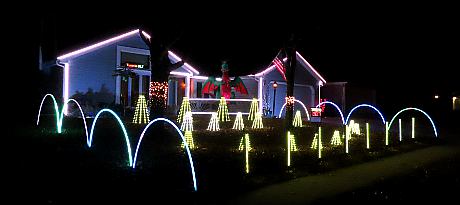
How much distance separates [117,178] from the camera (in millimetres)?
7258

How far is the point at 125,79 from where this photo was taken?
778 inches

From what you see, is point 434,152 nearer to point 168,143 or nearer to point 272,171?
point 272,171

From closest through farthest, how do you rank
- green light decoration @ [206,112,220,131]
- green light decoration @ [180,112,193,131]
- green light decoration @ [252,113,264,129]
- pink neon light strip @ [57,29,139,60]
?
1. green light decoration @ [180,112,193,131]
2. green light decoration @ [206,112,220,131]
3. green light decoration @ [252,113,264,129]
4. pink neon light strip @ [57,29,139,60]

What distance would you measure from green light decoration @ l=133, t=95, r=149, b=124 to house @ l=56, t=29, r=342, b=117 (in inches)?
106

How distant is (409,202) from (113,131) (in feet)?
28.3

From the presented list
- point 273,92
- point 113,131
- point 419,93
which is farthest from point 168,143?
point 419,93

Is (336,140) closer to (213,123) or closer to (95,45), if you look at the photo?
(213,123)

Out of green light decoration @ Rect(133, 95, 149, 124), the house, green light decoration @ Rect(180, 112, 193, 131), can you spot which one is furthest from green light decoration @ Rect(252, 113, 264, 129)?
green light decoration @ Rect(133, 95, 149, 124)

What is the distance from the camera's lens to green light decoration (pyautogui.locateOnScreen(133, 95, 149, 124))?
1558 centimetres

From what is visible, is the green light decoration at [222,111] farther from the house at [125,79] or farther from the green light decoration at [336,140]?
the green light decoration at [336,140]

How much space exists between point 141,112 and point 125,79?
4532 mm

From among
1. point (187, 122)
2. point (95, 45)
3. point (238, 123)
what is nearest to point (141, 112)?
point (187, 122)

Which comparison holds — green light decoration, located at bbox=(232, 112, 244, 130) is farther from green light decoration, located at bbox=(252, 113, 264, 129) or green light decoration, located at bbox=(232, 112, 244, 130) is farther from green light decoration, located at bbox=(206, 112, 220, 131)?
green light decoration, located at bbox=(206, 112, 220, 131)

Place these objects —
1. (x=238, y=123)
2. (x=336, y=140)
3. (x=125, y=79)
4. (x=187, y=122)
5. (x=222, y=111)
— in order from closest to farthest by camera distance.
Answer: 1. (x=336, y=140)
2. (x=187, y=122)
3. (x=238, y=123)
4. (x=222, y=111)
5. (x=125, y=79)
